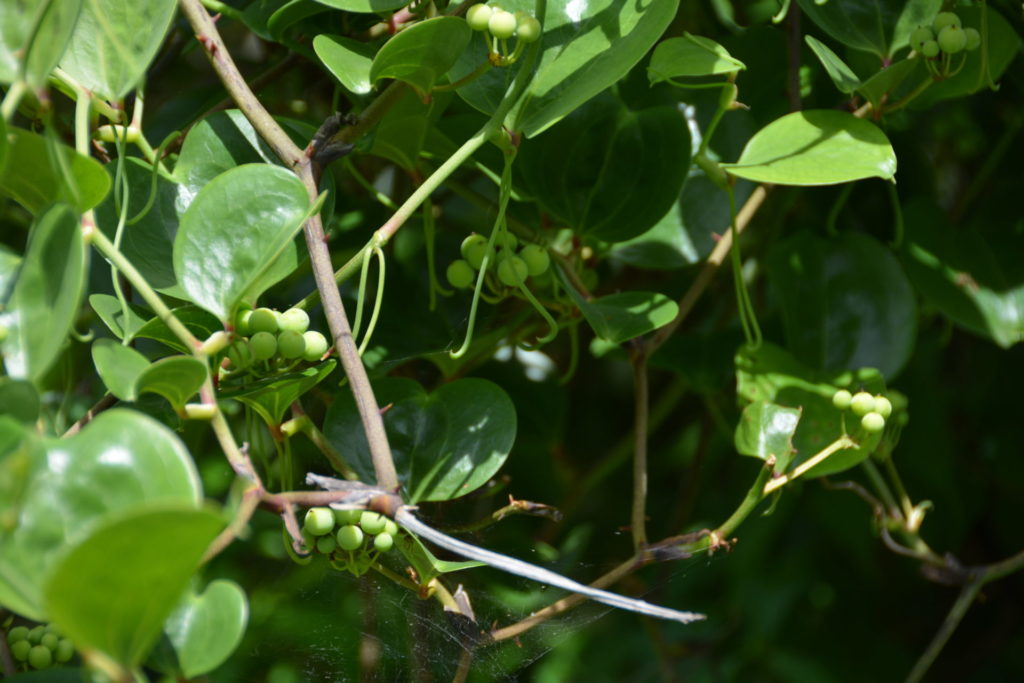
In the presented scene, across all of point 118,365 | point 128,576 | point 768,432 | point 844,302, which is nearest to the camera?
point 128,576

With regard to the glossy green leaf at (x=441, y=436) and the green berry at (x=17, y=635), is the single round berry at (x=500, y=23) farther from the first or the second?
the green berry at (x=17, y=635)

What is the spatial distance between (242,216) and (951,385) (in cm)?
91

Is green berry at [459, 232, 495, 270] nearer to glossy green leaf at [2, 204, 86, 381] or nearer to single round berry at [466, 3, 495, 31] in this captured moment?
single round berry at [466, 3, 495, 31]

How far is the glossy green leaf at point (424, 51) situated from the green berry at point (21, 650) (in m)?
0.30

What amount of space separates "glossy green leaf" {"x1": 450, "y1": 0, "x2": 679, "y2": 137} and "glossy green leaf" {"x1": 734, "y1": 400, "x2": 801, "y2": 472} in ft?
0.69

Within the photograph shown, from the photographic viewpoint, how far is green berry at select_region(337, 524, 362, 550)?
42 centimetres

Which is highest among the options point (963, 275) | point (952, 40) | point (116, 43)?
point (116, 43)

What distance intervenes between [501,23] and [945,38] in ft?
0.81

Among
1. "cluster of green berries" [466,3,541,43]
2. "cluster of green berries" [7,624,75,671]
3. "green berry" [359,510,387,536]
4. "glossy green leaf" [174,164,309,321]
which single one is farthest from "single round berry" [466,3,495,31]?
"cluster of green berries" [7,624,75,671]

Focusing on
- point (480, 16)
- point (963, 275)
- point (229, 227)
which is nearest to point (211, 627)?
point (229, 227)

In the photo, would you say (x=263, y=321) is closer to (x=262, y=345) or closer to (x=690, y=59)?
(x=262, y=345)

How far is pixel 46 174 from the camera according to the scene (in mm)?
397

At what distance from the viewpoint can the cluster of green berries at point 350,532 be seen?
0.41 m

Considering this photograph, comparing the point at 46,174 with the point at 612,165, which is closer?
the point at 46,174
